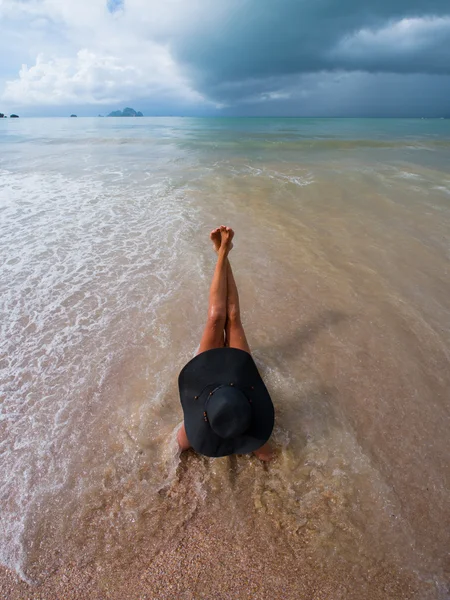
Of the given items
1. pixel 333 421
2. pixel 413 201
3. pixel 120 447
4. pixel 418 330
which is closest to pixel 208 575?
pixel 120 447

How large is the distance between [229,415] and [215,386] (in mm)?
338

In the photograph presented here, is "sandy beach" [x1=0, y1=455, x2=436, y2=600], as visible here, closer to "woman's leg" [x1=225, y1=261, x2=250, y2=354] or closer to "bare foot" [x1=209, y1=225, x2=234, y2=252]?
"woman's leg" [x1=225, y1=261, x2=250, y2=354]

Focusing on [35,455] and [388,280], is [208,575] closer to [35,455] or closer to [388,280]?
[35,455]

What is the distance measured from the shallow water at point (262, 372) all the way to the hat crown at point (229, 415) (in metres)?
0.75

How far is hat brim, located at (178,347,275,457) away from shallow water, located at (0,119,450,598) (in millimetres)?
509

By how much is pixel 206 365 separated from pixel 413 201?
29.4ft

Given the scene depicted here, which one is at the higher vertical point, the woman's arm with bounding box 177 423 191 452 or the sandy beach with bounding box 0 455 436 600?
the woman's arm with bounding box 177 423 191 452

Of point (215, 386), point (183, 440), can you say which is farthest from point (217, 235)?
point (183, 440)

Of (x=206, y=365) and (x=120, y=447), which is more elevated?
(x=206, y=365)

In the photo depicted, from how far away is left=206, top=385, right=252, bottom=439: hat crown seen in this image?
1.89 metres

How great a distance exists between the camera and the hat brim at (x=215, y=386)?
2113 millimetres

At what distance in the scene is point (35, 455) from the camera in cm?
259

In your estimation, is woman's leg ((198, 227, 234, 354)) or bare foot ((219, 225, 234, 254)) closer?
woman's leg ((198, 227, 234, 354))

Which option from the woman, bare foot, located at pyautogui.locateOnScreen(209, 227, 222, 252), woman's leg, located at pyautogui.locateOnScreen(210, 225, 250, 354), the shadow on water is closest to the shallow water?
the shadow on water
